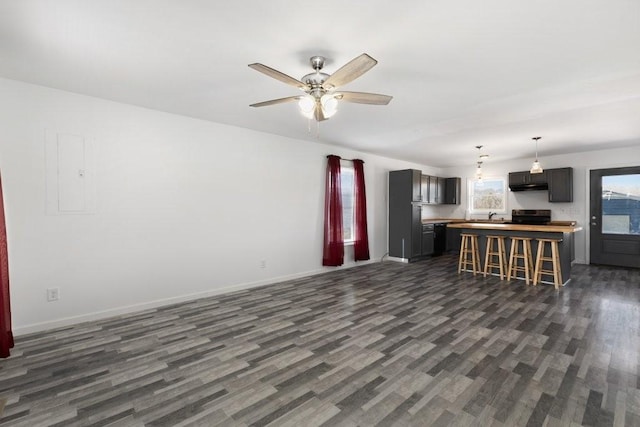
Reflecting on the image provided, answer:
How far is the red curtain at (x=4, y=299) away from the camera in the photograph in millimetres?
2600

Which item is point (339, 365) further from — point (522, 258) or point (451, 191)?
point (451, 191)

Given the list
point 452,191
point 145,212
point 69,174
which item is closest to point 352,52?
point 145,212

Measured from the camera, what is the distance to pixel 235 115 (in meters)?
4.07

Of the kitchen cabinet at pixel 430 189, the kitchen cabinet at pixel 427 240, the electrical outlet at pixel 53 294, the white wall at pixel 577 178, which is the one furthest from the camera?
the kitchen cabinet at pixel 430 189

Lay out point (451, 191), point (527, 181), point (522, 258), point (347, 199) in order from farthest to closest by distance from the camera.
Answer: point (451, 191), point (527, 181), point (347, 199), point (522, 258)

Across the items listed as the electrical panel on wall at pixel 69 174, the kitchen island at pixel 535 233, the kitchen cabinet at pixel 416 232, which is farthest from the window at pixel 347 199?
the electrical panel on wall at pixel 69 174

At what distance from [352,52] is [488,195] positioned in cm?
728

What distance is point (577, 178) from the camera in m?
6.69

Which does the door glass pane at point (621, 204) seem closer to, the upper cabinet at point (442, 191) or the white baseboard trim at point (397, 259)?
the upper cabinet at point (442, 191)

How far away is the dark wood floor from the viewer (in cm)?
187

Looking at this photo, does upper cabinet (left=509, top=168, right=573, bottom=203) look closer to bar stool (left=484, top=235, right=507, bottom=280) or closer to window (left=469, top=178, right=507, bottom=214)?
window (left=469, top=178, right=507, bottom=214)

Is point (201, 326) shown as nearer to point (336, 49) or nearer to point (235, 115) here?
point (235, 115)

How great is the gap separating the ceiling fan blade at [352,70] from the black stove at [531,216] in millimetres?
6637

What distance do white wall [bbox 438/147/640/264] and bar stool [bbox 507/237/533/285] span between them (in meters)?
2.56
